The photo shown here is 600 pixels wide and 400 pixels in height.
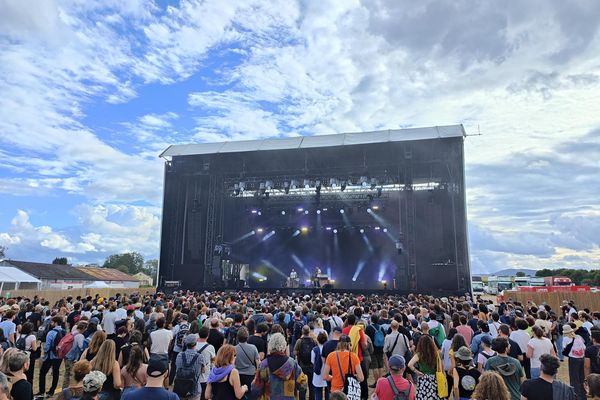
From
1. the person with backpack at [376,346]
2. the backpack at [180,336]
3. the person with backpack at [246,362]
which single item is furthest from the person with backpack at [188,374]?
the person with backpack at [376,346]

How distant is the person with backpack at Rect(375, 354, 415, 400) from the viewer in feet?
10.9

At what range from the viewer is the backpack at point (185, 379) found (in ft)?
12.7

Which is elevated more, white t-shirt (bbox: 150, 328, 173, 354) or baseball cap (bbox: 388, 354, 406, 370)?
baseball cap (bbox: 388, 354, 406, 370)

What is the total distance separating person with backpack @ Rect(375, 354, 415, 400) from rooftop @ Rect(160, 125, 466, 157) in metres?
16.3

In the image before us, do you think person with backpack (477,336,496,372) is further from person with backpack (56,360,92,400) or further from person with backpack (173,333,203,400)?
person with backpack (56,360,92,400)

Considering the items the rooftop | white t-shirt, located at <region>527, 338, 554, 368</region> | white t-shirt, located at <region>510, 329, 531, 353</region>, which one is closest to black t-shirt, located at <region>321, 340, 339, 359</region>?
white t-shirt, located at <region>527, 338, 554, 368</region>

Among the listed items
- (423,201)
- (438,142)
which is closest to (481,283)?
(423,201)

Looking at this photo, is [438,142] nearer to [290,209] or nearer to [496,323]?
[290,209]

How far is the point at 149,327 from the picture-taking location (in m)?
7.17

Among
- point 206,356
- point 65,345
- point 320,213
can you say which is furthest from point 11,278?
point 206,356

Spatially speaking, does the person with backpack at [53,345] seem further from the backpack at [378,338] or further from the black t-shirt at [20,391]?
A: the backpack at [378,338]

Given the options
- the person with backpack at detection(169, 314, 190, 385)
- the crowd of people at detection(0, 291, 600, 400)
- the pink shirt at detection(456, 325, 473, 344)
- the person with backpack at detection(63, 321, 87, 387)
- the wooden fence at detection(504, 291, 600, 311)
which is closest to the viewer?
the crowd of people at detection(0, 291, 600, 400)

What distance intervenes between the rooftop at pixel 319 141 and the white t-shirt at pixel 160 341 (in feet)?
49.5

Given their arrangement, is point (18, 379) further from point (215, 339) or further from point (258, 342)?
point (258, 342)
